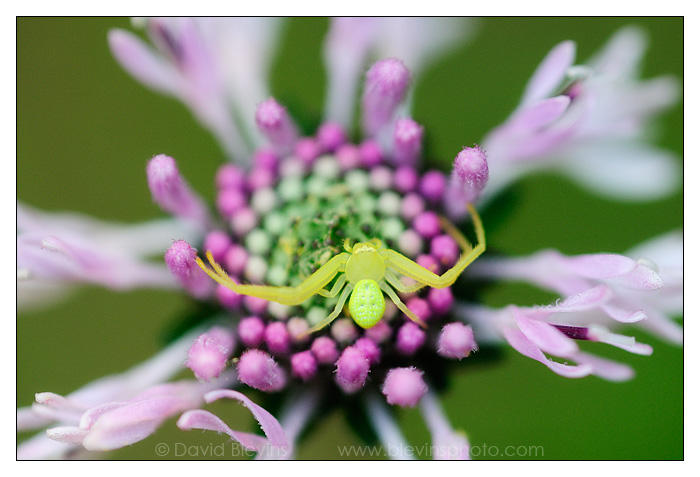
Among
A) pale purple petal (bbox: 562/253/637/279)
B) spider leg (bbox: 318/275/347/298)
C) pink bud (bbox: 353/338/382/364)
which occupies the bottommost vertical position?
pink bud (bbox: 353/338/382/364)

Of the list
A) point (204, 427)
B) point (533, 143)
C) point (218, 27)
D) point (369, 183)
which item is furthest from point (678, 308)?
point (218, 27)

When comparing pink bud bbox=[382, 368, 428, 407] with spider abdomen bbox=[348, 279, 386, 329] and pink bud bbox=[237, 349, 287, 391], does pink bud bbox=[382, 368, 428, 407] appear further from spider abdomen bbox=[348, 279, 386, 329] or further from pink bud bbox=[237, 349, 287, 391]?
pink bud bbox=[237, 349, 287, 391]

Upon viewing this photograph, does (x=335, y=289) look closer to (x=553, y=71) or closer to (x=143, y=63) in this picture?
(x=553, y=71)

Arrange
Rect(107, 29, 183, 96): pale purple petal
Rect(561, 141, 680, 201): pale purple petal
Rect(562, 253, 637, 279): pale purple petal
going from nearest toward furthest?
Rect(562, 253, 637, 279): pale purple petal → Rect(107, 29, 183, 96): pale purple petal → Rect(561, 141, 680, 201): pale purple petal

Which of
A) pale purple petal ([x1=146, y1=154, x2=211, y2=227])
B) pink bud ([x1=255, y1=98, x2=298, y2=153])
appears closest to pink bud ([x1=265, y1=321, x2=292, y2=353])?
pale purple petal ([x1=146, y1=154, x2=211, y2=227])

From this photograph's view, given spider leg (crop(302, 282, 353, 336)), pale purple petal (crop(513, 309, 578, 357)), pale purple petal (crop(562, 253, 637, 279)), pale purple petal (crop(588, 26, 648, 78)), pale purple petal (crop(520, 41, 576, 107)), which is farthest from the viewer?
pale purple petal (crop(588, 26, 648, 78))

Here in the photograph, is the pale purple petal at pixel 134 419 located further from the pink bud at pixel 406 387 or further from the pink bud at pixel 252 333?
the pink bud at pixel 406 387

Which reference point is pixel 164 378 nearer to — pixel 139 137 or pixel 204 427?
pixel 204 427
